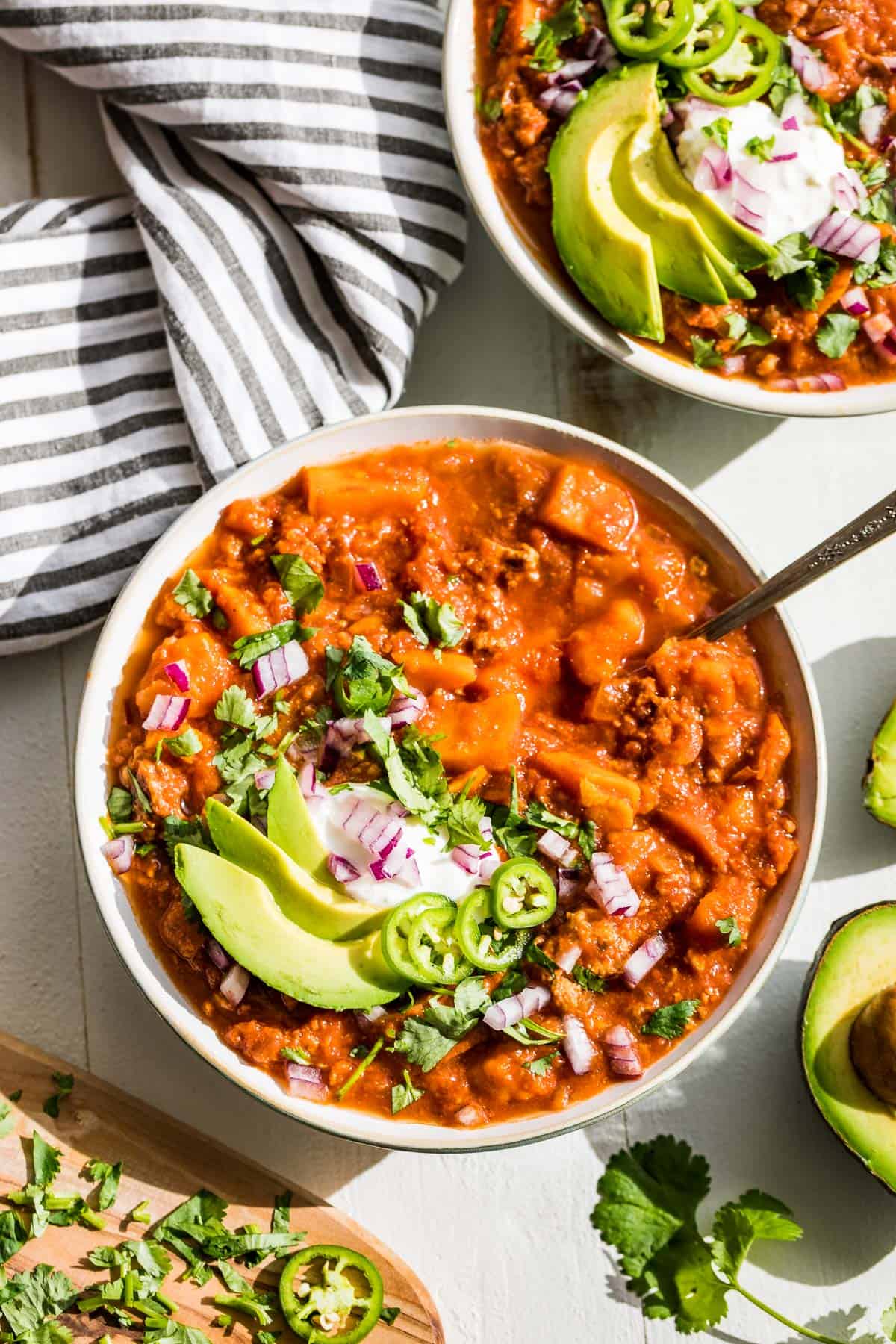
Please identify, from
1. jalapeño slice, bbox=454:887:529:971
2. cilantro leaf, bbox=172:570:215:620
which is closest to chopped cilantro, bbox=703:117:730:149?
cilantro leaf, bbox=172:570:215:620

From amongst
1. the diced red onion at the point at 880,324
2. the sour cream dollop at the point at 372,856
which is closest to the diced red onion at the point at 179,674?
the sour cream dollop at the point at 372,856

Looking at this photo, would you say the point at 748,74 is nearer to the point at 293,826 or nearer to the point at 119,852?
the point at 293,826

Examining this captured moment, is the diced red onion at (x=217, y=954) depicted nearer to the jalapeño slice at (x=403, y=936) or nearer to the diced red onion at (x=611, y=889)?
the jalapeño slice at (x=403, y=936)

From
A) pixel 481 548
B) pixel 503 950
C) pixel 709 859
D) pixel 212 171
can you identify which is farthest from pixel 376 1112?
pixel 212 171

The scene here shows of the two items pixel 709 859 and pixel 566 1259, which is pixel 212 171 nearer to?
pixel 709 859

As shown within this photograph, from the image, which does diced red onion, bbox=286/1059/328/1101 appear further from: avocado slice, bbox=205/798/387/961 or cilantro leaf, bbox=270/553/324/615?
cilantro leaf, bbox=270/553/324/615

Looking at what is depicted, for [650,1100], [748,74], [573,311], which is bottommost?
[650,1100]

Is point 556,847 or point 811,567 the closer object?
point 811,567

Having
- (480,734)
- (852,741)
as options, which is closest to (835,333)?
(852,741)
